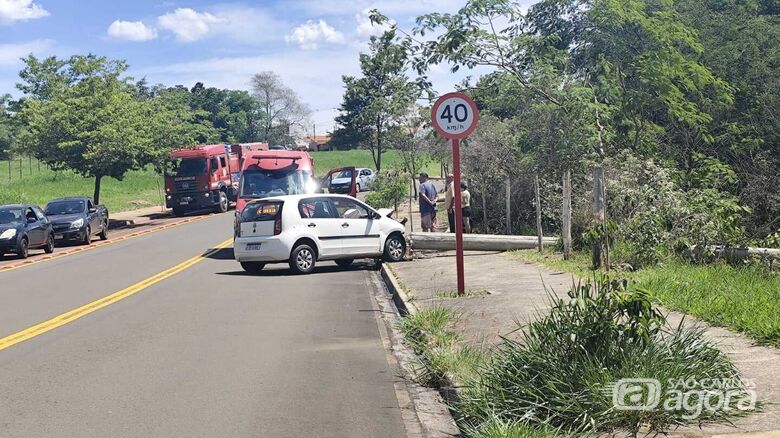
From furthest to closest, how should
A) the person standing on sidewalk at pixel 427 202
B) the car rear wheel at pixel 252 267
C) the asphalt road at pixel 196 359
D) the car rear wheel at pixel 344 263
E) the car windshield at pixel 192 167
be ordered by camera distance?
the car windshield at pixel 192 167 < the person standing on sidewalk at pixel 427 202 < the car rear wheel at pixel 344 263 < the car rear wheel at pixel 252 267 < the asphalt road at pixel 196 359

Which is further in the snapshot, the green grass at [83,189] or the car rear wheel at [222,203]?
the green grass at [83,189]

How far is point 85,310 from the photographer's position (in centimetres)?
1236

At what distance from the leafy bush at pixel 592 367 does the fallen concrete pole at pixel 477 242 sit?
37.2 feet

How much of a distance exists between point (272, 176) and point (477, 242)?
6489mm

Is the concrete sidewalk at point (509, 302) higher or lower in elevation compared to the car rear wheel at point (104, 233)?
lower

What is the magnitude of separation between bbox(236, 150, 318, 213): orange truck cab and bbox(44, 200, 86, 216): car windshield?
8850mm

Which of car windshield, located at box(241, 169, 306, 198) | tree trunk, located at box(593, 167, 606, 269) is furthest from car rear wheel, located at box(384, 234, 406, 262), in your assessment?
tree trunk, located at box(593, 167, 606, 269)

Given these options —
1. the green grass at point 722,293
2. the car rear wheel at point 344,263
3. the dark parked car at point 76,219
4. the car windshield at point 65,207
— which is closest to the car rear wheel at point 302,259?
the car rear wheel at point 344,263

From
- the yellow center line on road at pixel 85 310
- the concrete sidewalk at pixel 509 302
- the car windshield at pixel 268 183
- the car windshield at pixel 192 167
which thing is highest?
the car windshield at pixel 192 167

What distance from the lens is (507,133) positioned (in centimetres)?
2188

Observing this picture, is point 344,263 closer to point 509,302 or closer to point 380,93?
point 509,302

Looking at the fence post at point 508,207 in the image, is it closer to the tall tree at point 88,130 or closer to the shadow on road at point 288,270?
the shadow on road at point 288,270

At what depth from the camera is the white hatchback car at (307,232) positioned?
16734 mm

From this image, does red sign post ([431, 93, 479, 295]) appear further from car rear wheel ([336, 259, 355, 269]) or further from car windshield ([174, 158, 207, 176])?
car windshield ([174, 158, 207, 176])
